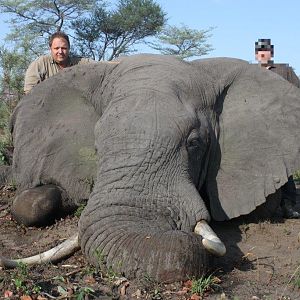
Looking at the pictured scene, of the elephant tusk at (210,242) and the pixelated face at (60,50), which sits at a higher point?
the pixelated face at (60,50)

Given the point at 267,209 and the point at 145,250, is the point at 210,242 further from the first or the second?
the point at 267,209

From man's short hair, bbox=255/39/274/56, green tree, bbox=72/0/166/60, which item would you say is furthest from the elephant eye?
green tree, bbox=72/0/166/60

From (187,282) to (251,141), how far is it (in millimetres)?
1846

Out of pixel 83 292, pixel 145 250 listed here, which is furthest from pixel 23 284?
pixel 145 250

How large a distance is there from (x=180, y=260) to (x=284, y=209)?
8.29 ft

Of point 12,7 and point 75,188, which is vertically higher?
point 12,7

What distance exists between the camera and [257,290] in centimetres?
383

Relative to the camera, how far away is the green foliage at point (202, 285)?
3596mm

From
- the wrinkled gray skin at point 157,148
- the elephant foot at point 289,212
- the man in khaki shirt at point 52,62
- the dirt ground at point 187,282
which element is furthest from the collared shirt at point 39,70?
the elephant foot at point 289,212

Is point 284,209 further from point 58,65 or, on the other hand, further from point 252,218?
point 58,65

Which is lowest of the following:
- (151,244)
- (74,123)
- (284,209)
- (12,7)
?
(284,209)

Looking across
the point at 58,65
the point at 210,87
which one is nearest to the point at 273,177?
the point at 210,87

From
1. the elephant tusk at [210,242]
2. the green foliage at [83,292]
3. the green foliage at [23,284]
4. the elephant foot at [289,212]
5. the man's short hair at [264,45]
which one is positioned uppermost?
the man's short hair at [264,45]

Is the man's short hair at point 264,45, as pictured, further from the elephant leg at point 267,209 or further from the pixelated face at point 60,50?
the elephant leg at point 267,209
